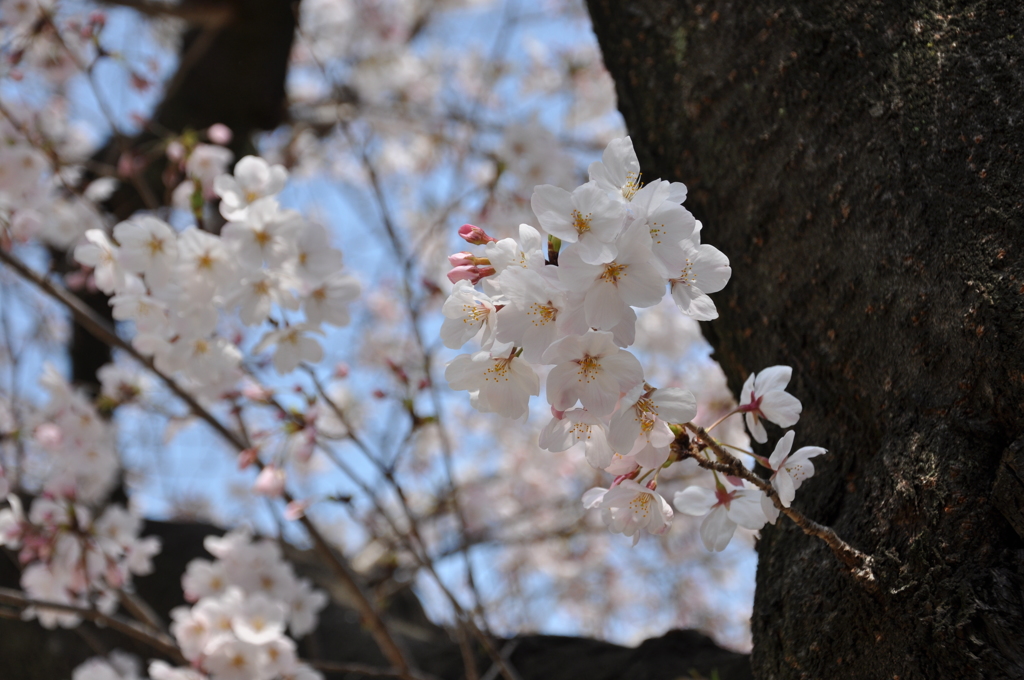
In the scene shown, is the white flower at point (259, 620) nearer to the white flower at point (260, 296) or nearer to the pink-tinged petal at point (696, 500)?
the white flower at point (260, 296)

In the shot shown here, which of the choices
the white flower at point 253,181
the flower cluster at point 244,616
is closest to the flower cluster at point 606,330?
the white flower at point 253,181

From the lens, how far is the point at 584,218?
625mm

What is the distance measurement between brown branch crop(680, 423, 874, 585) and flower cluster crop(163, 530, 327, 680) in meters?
1.18

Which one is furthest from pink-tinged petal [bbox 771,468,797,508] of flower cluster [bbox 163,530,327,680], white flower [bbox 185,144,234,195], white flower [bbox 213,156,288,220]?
white flower [bbox 185,144,234,195]

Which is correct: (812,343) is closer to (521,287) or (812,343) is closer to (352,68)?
(521,287)

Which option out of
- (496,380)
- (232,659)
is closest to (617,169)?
(496,380)

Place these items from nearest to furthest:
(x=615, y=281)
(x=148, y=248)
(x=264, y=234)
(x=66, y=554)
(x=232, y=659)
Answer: (x=615, y=281) → (x=264, y=234) → (x=148, y=248) → (x=232, y=659) → (x=66, y=554)

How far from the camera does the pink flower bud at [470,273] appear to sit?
2.27 ft

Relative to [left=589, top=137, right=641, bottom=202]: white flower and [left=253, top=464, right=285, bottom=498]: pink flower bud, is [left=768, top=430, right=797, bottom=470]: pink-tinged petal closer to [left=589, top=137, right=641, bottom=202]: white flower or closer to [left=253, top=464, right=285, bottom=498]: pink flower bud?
[left=589, top=137, right=641, bottom=202]: white flower

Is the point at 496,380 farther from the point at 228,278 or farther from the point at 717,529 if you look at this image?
the point at 228,278

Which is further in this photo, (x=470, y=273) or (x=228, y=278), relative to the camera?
(x=228, y=278)

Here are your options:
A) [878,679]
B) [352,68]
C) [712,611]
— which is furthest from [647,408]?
[712,611]

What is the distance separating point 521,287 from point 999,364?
0.50 meters

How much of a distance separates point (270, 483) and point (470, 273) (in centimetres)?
86
